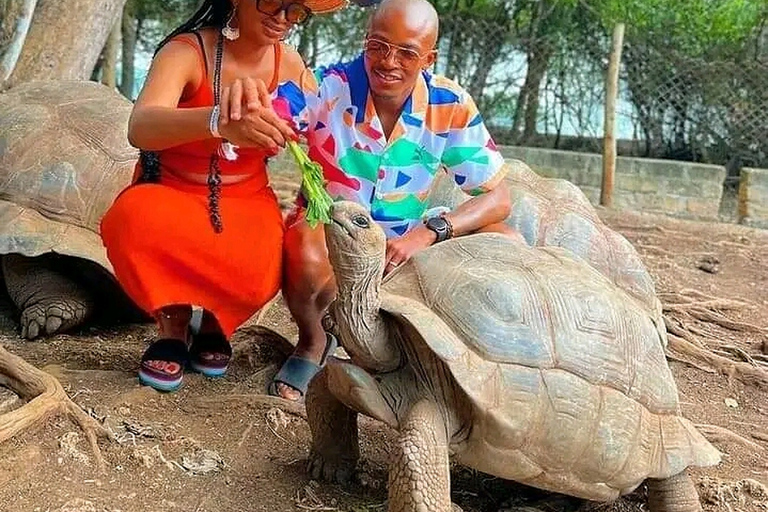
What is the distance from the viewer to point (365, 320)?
94.6 inches

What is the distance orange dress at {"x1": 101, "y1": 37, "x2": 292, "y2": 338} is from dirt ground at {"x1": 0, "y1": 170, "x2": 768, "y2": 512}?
313mm

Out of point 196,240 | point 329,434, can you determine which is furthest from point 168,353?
point 329,434

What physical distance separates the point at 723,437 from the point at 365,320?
5.62 ft

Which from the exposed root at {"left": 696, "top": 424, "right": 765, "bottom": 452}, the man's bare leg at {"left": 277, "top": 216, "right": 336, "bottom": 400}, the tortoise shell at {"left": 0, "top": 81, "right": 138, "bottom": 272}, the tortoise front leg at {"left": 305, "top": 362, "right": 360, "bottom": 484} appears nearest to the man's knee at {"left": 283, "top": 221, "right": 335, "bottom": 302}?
the man's bare leg at {"left": 277, "top": 216, "right": 336, "bottom": 400}

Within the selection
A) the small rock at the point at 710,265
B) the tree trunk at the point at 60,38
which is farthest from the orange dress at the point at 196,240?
the small rock at the point at 710,265

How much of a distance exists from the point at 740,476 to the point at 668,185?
23.7ft

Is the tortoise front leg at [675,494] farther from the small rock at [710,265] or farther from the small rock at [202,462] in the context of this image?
the small rock at [710,265]

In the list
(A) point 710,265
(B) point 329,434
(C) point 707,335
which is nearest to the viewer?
(B) point 329,434

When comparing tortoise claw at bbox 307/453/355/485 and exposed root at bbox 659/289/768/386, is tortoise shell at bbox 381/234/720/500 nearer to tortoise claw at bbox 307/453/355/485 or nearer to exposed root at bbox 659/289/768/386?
tortoise claw at bbox 307/453/355/485

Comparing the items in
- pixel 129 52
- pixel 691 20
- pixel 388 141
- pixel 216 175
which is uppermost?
pixel 691 20

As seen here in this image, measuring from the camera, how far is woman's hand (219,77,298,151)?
248 cm

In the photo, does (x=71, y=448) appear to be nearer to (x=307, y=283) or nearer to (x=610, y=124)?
(x=307, y=283)

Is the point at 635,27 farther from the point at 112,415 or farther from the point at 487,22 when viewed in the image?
the point at 112,415

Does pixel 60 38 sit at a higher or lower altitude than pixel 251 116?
higher
